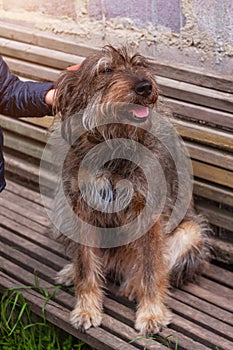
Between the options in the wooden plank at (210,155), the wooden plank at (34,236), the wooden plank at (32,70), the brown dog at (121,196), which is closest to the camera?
the brown dog at (121,196)

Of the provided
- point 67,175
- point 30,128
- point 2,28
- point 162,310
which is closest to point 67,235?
point 67,175

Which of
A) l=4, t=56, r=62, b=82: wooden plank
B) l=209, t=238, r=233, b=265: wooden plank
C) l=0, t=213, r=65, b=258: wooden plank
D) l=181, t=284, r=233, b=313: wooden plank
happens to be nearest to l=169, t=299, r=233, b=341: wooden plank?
l=181, t=284, r=233, b=313: wooden plank

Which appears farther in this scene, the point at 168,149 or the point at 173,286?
the point at 173,286

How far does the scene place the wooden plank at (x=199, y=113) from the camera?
3805 millimetres

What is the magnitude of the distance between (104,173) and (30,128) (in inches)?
60.0

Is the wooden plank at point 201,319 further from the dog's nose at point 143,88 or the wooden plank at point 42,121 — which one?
the wooden plank at point 42,121

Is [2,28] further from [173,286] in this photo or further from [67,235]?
[173,286]

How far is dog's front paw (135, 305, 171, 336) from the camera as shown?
11.7ft

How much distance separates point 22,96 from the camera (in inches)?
145

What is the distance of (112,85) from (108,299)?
1.24 m

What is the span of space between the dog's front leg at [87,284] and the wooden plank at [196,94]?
95 cm

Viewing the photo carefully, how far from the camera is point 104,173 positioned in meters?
3.47

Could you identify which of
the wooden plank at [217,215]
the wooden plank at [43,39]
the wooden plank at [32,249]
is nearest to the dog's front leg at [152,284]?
the wooden plank at [217,215]

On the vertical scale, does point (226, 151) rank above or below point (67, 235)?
above
